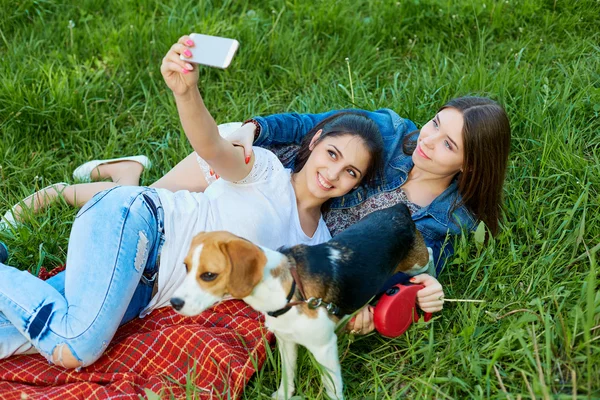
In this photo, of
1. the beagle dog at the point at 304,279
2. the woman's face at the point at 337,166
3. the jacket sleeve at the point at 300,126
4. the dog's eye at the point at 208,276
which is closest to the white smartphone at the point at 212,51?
the beagle dog at the point at 304,279

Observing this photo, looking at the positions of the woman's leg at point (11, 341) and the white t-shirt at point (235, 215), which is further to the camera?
the white t-shirt at point (235, 215)

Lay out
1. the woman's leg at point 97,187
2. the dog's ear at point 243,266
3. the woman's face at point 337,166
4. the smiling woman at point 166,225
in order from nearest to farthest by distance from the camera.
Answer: the dog's ear at point 243,266
the smiling woman at point 166,225
the woman's face at point 337,166
the woman's leg at point 97,187

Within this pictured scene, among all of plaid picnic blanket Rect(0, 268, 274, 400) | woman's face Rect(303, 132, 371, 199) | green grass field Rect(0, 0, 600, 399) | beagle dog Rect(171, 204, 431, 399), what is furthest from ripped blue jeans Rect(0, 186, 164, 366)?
woman's face Rect(303, 132, 371, 199)

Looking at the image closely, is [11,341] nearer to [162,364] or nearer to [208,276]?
[162,364]

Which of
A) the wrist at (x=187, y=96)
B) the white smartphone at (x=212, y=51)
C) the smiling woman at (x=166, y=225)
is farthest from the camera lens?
the smiling woman at (x=166, y=225)

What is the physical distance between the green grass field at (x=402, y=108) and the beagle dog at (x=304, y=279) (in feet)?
0.99

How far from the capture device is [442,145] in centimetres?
361

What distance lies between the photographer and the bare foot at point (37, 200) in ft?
12.9

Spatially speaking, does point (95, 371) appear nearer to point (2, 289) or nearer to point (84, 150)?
point (2, 289)

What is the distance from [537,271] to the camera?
11.3 ft

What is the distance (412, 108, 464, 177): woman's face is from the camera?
11.8ft

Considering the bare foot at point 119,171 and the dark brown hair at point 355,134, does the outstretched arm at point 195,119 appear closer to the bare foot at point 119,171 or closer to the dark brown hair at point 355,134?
the dark brown hair at point 355,134

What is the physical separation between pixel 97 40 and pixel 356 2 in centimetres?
228

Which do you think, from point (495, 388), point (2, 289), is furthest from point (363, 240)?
point (2, 289)
